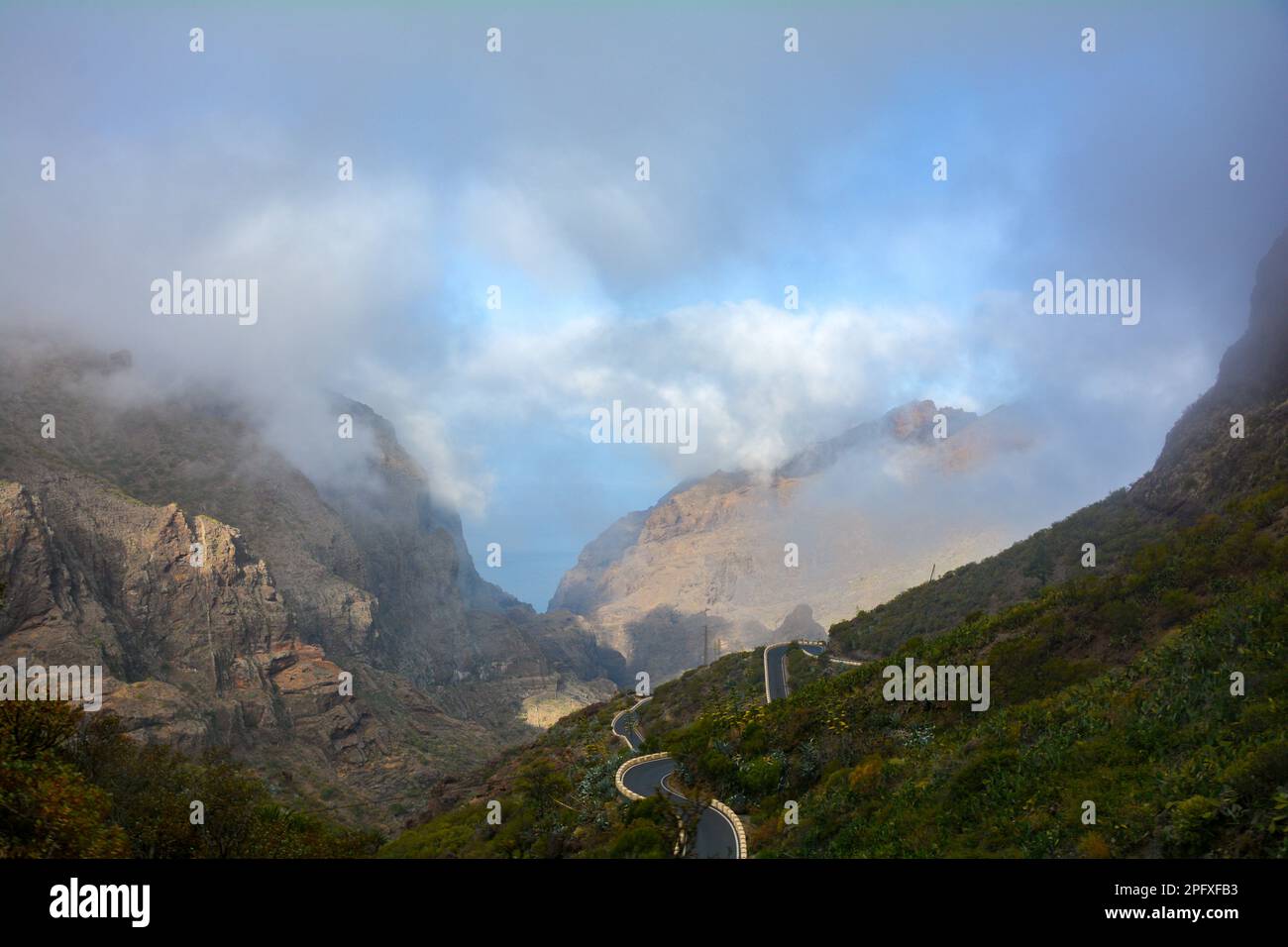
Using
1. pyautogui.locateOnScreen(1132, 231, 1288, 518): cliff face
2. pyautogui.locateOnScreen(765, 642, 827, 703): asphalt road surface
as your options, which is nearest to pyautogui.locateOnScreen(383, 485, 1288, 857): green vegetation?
pyautogui.locateOnScreen(765, 642, 827, 703): asphalt road surface

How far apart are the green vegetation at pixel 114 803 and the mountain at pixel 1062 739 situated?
36.0 ft

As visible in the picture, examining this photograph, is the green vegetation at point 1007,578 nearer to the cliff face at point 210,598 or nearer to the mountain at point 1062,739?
the mountain at point 1062,739

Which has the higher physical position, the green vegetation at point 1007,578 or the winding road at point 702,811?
the green vegetation at point 1007,578

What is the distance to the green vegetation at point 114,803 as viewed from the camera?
14.8 meters

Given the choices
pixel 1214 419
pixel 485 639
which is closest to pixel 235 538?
pixel 485 639

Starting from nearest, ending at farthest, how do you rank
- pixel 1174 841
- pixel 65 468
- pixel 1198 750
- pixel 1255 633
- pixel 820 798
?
1. pixel 1174 841
2. pixel 1198 750
3. pixel 1255 633
4. pixel 820 798
5. pixel 65 468

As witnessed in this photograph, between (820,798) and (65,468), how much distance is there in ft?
447

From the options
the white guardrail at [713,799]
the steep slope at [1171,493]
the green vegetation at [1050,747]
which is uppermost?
the steep slope at [1171,493]

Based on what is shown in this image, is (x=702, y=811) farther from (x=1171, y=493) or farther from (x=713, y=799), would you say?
(x=1171, y=493)

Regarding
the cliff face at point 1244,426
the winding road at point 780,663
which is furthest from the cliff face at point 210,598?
the cliff face at point 1244,426

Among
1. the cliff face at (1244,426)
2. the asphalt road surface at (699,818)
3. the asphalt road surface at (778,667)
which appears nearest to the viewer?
the asphalt road surface at (699,818)

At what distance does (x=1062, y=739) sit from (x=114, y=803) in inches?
1477
